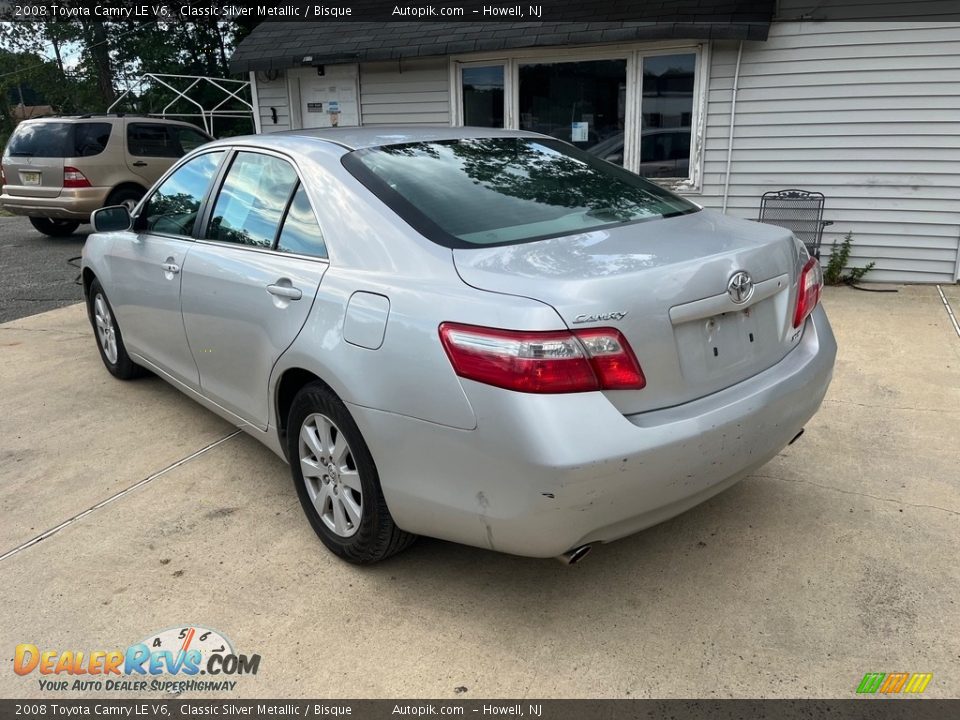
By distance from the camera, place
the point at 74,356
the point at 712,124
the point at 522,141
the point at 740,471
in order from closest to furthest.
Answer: the point at 740,471 → the point at 522,141 → the point at 74,356 → the point at 712,124

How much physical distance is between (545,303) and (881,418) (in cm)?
280

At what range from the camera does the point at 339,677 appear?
2.28m

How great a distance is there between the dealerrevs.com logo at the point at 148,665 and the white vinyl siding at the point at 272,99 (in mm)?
9053

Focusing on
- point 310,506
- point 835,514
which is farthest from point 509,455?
point 835,514

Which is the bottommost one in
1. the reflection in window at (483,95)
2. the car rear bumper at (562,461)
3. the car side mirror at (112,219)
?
the car rear bumper at (562,461)

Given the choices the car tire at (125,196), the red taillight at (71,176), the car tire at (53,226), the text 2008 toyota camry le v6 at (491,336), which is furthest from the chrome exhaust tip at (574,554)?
the car tire at (53,226)

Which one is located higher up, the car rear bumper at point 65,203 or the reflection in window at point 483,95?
the reflection in window at point 483,95

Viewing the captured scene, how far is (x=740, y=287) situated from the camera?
2.34 meters

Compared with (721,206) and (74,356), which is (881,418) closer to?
(721,206)

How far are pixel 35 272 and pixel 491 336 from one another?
8.72 metres

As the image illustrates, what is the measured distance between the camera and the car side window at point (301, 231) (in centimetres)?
277

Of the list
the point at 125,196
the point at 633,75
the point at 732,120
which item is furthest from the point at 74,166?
the point at 732,120

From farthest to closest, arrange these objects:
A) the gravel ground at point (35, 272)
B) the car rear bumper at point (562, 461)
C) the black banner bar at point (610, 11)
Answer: the gravel ground at point (35, 272) < the black banner bar at point (610, 11) < the car rear bumper at point (562, 461)

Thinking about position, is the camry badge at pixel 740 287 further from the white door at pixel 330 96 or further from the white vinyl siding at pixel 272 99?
the white vinyl siding at pixel 272 99
